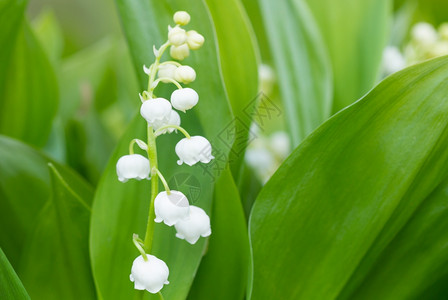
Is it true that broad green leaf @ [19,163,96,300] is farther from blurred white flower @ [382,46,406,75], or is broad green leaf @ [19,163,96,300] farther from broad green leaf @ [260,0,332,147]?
blurred white flower @ [382,46,406,75]

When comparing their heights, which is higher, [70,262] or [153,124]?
[153,124]

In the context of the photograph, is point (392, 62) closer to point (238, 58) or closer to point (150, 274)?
point (238, 58)

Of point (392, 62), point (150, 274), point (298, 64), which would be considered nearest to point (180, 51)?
point (150, 274)

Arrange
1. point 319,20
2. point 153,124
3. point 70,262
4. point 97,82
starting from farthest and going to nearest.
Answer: point 97,82
point 319,20
point 70,262
point 153,124

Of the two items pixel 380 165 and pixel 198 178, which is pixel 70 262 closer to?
pixel 198 178

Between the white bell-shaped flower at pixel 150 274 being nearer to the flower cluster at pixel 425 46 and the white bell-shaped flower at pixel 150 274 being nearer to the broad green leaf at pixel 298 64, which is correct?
the broad green leaf at pixel 298 64

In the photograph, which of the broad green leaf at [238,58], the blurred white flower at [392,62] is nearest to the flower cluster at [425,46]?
the blurred white flower at [392,62]

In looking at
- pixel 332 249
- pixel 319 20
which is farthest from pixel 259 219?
pixel 319 20
